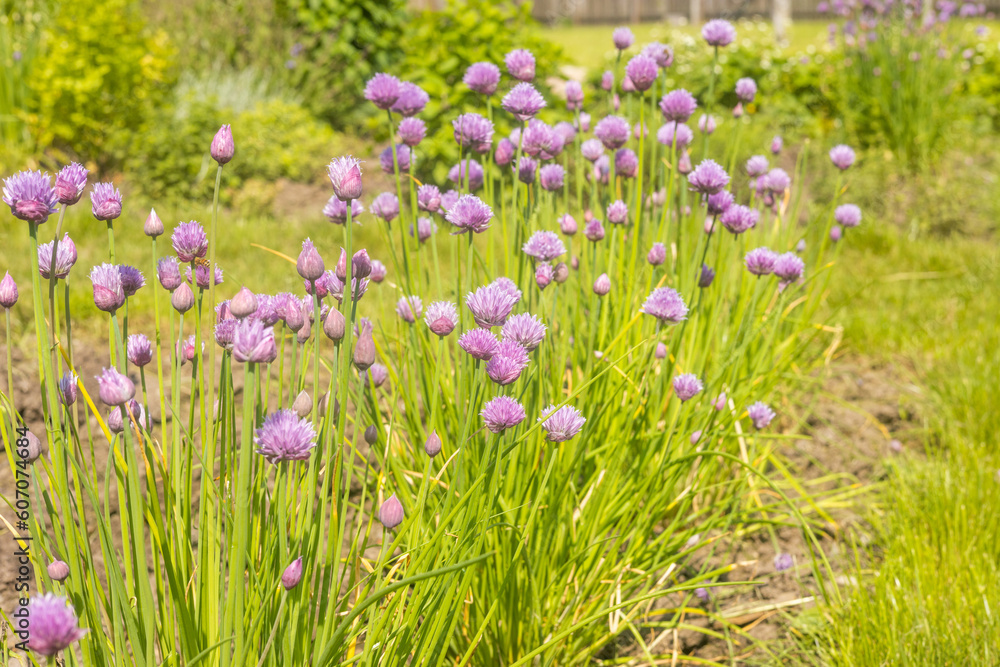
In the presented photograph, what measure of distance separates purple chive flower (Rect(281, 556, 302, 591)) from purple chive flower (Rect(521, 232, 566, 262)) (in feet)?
2.78

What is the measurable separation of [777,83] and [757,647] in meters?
6.85

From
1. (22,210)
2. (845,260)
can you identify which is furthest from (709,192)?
(845,260)

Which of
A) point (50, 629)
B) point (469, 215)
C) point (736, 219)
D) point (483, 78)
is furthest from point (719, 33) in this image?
point (50, 629)

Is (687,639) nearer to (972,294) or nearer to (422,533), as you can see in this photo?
(422,533)

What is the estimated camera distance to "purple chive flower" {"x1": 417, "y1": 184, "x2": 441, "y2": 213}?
190 centimetres

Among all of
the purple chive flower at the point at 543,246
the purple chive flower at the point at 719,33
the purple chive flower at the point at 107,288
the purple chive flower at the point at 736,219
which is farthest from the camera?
the purple chive flower at the point at 719,33

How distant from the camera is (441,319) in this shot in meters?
1.35

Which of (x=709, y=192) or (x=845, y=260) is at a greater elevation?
(x=709, y=192)

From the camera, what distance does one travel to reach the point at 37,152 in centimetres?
571

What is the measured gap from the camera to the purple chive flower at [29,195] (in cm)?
104

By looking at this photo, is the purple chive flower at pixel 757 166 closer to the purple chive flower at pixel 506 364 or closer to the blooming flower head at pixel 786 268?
the blooming flower head at pixel 786 268

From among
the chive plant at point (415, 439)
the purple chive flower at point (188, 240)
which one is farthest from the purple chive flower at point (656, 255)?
the purple chive flower at point (188, 240)

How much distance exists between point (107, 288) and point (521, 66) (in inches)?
47.5

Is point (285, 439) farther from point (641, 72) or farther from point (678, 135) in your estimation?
point (678, 135)
